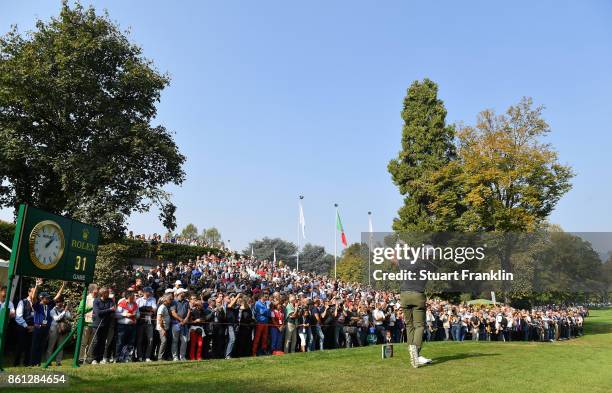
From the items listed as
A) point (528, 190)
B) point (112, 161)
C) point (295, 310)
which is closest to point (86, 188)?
point (112, 161)

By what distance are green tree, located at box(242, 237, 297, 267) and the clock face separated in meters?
96.3

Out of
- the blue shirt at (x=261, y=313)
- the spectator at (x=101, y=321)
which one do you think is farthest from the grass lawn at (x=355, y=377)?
the blue shirt at (x=261, y=313)

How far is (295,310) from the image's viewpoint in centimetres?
1631

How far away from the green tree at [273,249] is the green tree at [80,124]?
7541cm

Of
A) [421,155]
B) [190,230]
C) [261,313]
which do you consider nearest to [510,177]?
[421,155]

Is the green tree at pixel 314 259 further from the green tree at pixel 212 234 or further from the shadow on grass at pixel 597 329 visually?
the shadow on grass at pixel 597 329

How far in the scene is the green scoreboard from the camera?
24.9 feet

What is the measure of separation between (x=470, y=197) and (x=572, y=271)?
15649 mm

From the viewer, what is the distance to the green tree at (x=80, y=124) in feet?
86.8

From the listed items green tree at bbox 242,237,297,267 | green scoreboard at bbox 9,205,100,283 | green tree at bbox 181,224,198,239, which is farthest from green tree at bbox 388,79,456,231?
green tree at bbox 181,224,198,239

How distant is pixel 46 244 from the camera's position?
8141 mm

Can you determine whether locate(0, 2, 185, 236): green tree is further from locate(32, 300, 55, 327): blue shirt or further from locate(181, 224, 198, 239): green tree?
locate(181, 224, 198, 239): green tree

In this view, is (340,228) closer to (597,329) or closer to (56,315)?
(597,329)

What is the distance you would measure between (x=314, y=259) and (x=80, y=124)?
270 feet
